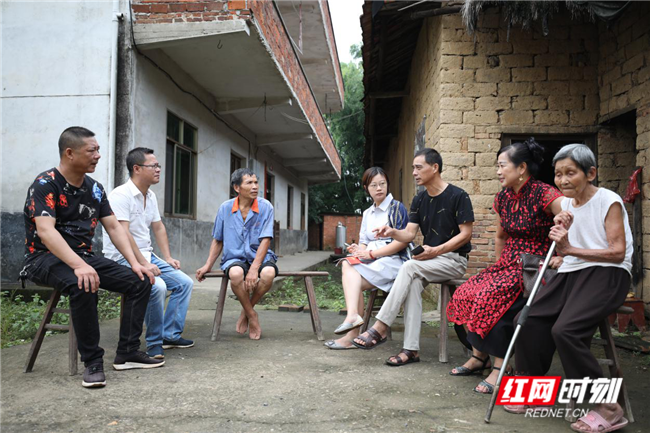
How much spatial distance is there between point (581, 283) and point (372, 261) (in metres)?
1.89

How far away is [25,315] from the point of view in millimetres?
5289

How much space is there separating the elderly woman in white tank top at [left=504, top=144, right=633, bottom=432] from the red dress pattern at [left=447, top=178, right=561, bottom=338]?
28 centimetres

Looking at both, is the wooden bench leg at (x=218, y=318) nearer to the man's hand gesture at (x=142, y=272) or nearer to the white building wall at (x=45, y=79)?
the man's hand gesture at (x=142, y=272)

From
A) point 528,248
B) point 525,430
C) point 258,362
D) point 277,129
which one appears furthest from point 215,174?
point 525,430

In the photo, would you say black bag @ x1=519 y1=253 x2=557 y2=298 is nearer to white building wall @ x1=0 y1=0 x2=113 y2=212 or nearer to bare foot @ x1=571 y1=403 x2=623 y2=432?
bare foot @ x1=571 y1=403 x2=623 y2=432

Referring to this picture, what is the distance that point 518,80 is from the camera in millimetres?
6074

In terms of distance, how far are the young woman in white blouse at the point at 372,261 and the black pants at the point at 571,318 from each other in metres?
1.48

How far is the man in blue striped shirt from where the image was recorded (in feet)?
14.5

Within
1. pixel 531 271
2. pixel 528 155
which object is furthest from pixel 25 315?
pixel 528 155

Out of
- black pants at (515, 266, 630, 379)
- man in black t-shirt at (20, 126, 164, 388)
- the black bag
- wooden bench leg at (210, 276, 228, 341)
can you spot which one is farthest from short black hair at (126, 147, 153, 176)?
black pants at (515, 266, 630, 379)

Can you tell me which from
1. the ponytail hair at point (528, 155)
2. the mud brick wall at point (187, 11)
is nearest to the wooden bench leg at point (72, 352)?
the ponytail hair at point (528, 155)

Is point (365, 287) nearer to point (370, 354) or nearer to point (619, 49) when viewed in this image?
point (370, 354)

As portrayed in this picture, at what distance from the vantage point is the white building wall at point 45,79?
6505 mm

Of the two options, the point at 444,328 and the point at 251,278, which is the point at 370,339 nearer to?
the point at 444,328
